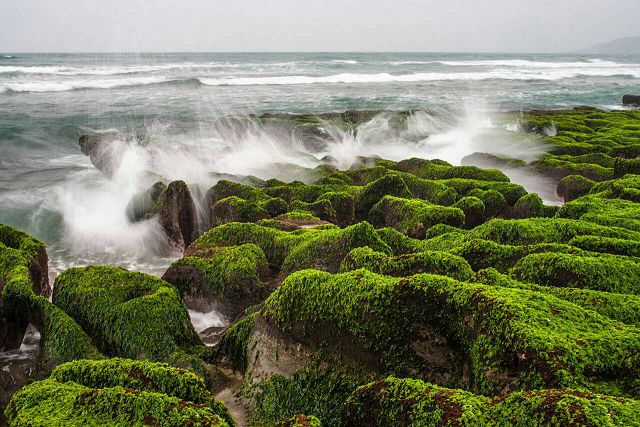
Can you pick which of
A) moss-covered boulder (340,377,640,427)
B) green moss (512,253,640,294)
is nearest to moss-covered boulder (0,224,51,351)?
moss-covered boulder (340,377,640,427)

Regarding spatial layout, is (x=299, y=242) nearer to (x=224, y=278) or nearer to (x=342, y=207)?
(x=224, y=278)

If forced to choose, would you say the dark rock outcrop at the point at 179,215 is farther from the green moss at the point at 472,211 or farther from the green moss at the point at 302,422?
the green moss at the point at 302,422

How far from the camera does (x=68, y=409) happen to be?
2.47 m

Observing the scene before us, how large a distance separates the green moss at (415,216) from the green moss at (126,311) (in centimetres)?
333

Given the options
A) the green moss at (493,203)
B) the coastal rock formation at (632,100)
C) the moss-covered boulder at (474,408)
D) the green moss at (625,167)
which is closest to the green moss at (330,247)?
the moss-covered boulder at (474,408)

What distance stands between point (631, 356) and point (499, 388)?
2.28ft

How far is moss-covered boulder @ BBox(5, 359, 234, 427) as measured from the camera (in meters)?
2.37

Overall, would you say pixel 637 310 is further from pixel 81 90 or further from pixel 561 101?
pixel 81 90

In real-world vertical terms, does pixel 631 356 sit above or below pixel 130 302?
above

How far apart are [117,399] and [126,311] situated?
6.14 feet

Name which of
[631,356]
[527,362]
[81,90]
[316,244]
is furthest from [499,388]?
[81,90]

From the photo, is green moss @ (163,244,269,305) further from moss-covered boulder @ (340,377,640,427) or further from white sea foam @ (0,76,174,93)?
white sea foam @ (0,76,174,93)

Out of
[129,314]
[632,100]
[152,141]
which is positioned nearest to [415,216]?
[129,314]

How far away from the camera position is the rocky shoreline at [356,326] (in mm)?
2420
